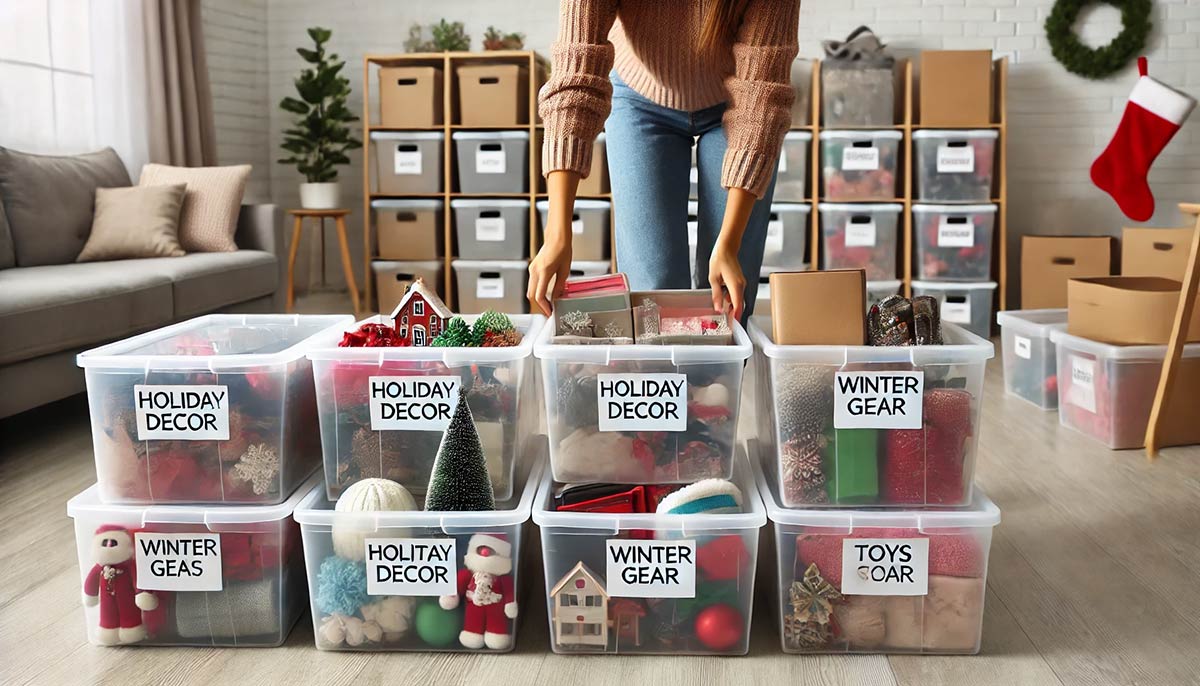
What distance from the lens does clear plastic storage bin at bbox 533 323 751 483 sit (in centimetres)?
142

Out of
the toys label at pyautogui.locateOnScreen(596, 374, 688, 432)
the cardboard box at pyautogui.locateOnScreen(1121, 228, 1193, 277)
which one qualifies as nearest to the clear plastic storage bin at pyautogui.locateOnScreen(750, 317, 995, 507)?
the toys label at pyautogui.locateOnScreen(596, 374, 688, 432)

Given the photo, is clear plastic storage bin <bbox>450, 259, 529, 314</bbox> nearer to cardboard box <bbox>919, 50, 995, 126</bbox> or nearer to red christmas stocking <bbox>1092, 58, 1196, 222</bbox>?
cardboard box <bbox>919, 50, 995, 126</bbox>

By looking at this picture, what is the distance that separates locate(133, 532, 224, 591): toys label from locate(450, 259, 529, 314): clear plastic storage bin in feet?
10.5

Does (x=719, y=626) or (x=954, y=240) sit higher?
(x=954, y=240)

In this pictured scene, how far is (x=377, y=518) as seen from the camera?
1373 millimetres

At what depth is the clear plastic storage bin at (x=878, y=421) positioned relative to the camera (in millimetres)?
1405

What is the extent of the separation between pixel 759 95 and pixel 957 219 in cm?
304

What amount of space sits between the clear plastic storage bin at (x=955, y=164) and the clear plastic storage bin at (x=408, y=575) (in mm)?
3407

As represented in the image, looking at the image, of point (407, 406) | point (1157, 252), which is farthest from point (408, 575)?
point (1157, 252)

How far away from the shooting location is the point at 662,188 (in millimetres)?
1724

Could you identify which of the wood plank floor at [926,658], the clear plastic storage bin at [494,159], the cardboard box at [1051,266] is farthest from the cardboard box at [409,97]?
the wood plank floor at [926,658]

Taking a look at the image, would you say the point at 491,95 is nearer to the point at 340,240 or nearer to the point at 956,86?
the point at 340,240

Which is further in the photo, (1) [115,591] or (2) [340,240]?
(2) [340,240]

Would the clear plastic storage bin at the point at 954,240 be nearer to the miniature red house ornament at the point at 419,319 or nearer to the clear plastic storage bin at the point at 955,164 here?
the clear plastic storage bin at the point at 955,164
